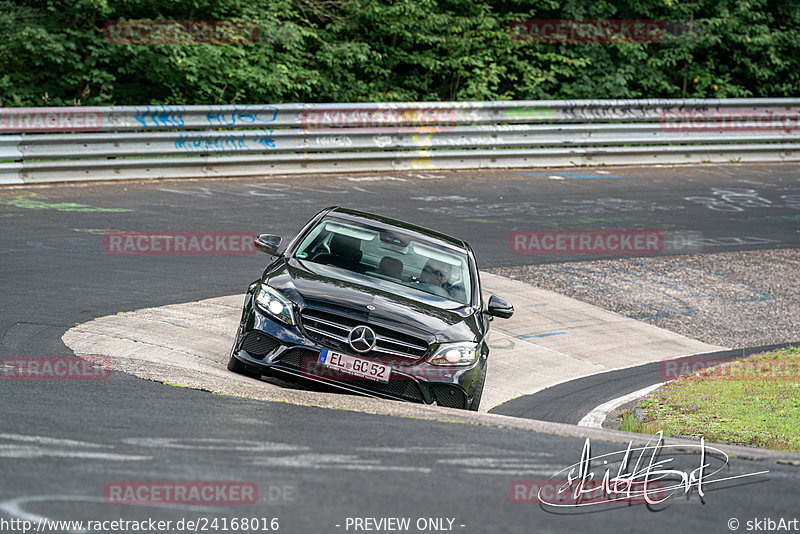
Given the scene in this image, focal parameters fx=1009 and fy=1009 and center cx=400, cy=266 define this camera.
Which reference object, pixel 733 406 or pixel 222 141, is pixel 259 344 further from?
pixel 222 141

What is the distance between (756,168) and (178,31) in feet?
46.1

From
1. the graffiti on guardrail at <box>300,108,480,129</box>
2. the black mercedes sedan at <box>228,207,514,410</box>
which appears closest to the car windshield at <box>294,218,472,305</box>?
the black mercedes sedan at <box>228,207,514,410</box>

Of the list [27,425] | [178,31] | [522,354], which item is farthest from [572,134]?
[27,425]

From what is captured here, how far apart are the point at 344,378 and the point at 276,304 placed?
83cm

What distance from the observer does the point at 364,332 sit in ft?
25.8

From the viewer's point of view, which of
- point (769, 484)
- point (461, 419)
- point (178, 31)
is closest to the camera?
point (769, 484)

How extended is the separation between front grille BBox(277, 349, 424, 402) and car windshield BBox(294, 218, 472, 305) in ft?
3.39

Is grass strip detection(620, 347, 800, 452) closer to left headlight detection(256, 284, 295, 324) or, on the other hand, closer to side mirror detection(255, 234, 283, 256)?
left headlight detection(256, 284, 295, 324)

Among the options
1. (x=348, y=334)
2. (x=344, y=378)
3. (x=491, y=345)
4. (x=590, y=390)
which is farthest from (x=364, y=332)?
(x=491, y=345)

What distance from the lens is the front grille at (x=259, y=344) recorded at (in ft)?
26.1

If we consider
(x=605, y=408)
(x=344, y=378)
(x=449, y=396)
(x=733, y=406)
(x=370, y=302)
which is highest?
(x=370, y=302)

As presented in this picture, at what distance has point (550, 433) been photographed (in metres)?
6.73

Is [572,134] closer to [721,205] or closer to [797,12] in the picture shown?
[721,205]

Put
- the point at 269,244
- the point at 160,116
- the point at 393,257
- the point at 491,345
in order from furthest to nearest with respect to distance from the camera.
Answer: the point at 160,116 < the point at 491,345 < the point at 269,244 < the point at 393,257
